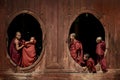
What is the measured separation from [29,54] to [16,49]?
1.44ft

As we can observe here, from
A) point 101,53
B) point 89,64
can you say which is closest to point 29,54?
point 89,64

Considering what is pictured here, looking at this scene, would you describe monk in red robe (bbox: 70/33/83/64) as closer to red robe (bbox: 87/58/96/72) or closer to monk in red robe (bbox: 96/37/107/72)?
red robe (bbox: 87/58/96/72)

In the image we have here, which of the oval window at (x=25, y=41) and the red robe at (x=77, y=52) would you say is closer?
the red robe at (x=77, y=52)

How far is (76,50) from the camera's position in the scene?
1256 cm

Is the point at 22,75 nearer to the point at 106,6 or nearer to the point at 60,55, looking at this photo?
the point at 60,55

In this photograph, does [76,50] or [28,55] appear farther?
[28,55]

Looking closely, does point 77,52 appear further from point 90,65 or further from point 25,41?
point 25,41

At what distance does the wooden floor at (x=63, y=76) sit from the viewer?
1232cm

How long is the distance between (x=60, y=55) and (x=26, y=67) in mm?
1104

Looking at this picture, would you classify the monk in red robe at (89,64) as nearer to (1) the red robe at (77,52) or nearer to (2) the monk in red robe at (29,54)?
(1) the red robe at (77,52)

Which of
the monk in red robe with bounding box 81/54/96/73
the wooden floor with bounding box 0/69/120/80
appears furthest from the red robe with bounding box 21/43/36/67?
the monk in red robe with bounding box 81/54/96/73

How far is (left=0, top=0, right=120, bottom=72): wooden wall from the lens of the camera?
12.5 metres

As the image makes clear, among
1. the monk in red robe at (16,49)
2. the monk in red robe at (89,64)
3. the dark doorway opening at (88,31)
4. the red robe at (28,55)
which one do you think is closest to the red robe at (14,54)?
the monk in red robe at (16,49)

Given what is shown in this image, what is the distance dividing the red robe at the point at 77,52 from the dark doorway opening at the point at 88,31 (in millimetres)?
121
